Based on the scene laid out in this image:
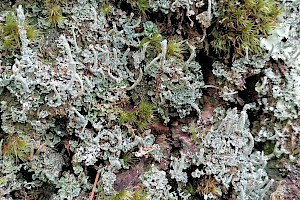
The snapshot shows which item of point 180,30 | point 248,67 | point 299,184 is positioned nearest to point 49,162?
point 180,30

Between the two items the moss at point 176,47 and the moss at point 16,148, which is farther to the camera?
the moss at point 176,47

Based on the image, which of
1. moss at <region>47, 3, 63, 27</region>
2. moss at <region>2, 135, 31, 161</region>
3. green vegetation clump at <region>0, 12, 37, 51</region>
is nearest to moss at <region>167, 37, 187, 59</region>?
moss at <region>47, 3, 63, 27</region>

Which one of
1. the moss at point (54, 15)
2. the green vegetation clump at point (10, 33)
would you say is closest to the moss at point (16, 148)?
the green vegetation clump at point (10, 33)

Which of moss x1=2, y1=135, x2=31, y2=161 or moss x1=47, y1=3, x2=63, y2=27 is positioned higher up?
moss x1=47, y1=3, x2=63, y2=27

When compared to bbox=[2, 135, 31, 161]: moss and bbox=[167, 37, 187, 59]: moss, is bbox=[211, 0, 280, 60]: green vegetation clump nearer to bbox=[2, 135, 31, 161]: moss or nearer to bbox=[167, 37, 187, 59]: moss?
bbox=[167, 37, 187, 59]: moss

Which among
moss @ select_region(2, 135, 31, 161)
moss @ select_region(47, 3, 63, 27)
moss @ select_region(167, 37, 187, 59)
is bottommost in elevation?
moss @ select_region(2, 135, 31, 161)

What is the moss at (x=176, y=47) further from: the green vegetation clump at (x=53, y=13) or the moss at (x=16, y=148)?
the moss at (x=16, y=148)

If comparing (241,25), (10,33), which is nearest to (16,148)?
(10,33)

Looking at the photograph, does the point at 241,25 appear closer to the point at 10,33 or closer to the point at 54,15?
the point at 54,15
